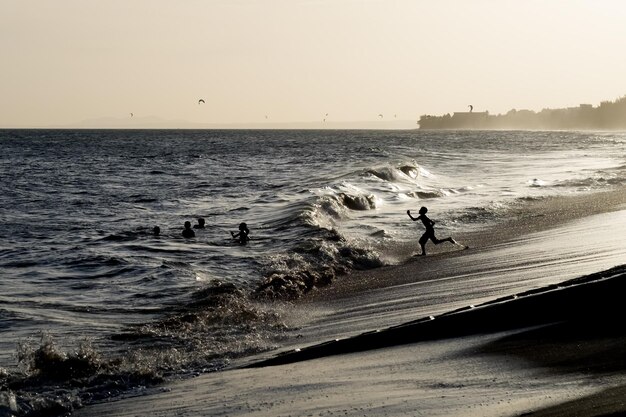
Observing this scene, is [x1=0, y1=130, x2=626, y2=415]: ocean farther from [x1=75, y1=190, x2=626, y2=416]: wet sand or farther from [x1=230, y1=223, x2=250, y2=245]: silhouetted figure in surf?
[x1=75, y1=190, x2=626, y2=416]: wet sand

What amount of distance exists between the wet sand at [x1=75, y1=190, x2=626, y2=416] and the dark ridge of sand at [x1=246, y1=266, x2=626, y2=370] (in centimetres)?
1

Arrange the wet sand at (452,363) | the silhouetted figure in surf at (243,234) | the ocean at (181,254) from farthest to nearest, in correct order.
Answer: the silhouetted figure in surf at (243,234) < the ocean at (181,254) < the wet sand at (452,363)

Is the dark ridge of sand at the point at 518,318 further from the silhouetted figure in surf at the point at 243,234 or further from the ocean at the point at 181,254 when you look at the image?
the silhouetted figure in surf at the point at 243,234

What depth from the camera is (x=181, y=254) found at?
19906mm

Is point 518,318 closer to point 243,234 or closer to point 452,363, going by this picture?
Answer: point 452,363

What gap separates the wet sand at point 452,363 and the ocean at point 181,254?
1002mm

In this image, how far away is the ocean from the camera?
9688 millimetres

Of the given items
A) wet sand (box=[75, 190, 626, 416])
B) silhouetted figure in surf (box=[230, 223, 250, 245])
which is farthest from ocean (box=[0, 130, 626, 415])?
wet sand (box=[75, 190, 626, 416])

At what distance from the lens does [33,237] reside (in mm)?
23828

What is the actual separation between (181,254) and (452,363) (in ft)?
43.6

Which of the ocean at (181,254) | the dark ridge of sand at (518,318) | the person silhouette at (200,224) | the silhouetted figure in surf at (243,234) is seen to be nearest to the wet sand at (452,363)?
the dark ridge of sand at (518,318)

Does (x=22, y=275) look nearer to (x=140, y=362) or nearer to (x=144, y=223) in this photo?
(x=140, y=362)

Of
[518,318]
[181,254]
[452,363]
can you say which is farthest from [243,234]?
[452,363]

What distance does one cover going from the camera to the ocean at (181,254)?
31.8 feet
